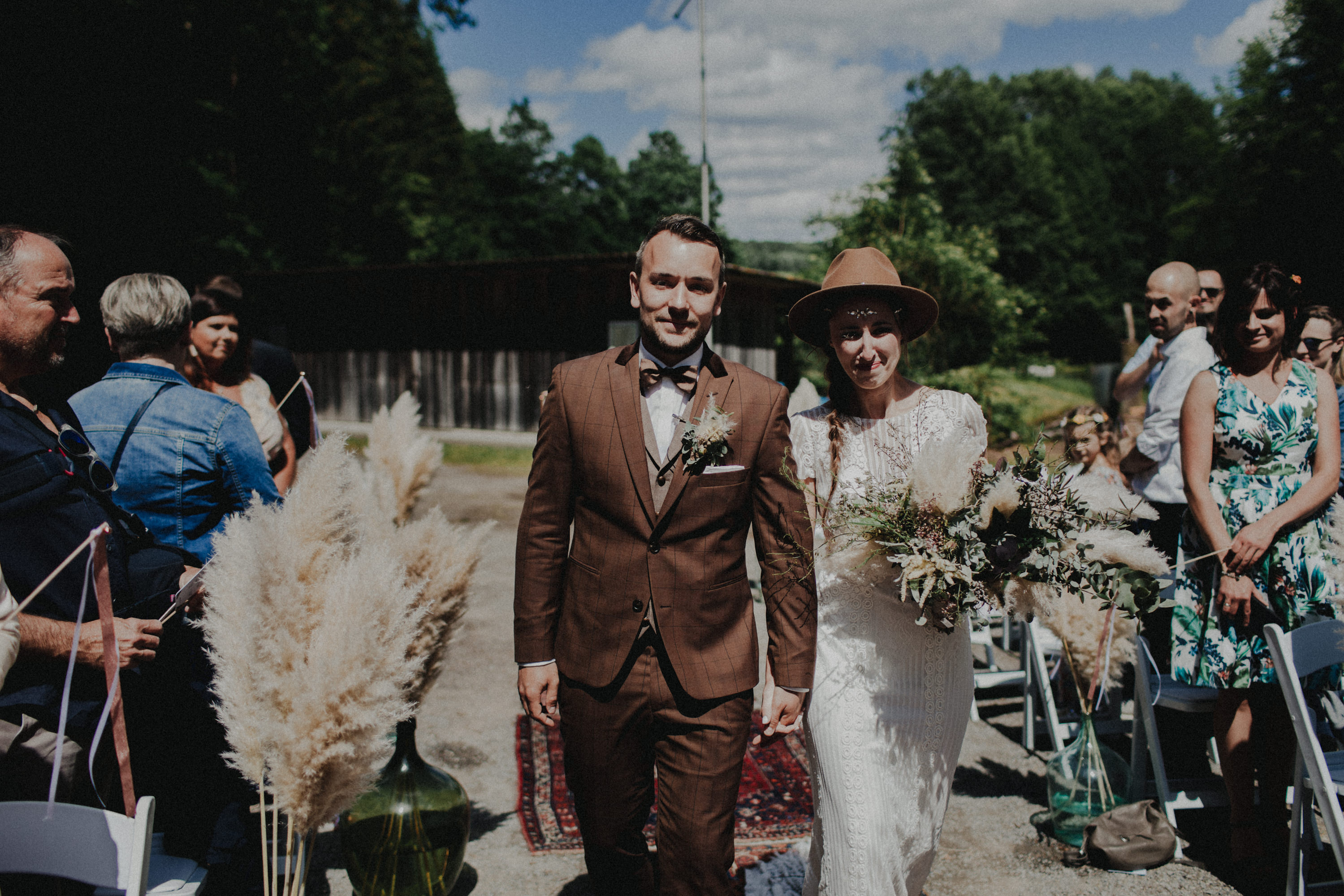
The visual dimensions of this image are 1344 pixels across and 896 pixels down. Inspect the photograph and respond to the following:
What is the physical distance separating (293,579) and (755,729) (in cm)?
408

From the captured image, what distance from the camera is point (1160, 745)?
12.6 feet

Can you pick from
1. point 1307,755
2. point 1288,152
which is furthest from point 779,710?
point 1288,152

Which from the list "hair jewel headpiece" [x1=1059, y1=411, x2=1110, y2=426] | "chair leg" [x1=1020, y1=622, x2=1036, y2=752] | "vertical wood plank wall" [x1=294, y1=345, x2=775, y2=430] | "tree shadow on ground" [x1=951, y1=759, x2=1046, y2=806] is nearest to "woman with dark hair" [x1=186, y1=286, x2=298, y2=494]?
"tree shadow on ground" [x1=951, y1=759, x2=1046, y2=806]

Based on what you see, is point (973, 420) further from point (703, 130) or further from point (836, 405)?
point (703, 130)

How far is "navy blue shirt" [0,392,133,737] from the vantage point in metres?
2.06

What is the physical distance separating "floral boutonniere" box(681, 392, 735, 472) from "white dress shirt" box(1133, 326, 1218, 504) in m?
3.08

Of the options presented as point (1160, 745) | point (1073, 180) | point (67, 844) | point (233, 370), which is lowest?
point (1160, 745)

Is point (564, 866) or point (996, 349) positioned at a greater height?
point (996, 349)

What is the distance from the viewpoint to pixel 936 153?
40.3 meters

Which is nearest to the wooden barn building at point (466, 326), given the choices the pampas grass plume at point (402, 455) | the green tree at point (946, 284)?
the green tree at point (946, 284)

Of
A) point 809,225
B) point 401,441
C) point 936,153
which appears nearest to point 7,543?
point 401,441

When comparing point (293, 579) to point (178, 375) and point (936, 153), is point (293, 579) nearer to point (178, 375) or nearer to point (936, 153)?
point (178, 375)

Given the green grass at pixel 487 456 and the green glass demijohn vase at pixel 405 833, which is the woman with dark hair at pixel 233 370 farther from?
the green grass at pixel 487 456

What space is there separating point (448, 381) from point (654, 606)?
1927 centimetres
